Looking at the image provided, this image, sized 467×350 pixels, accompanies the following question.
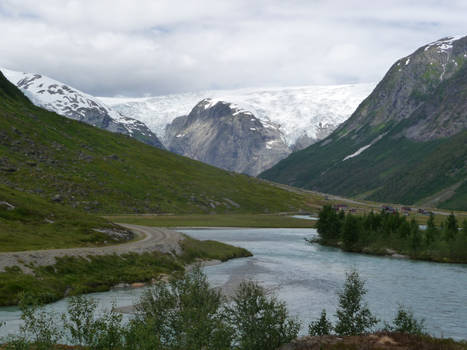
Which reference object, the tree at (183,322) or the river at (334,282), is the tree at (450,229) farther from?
the tree at (183,322)

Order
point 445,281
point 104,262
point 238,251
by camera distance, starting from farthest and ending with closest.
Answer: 1. point 238,251
2. point 445,281
3. point 104,262

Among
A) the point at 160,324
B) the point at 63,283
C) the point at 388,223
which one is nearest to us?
the point at 160,324

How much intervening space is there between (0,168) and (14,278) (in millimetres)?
123553

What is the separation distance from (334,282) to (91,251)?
123 ft

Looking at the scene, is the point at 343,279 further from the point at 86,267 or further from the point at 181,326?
the point at 181,326

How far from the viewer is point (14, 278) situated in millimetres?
60906

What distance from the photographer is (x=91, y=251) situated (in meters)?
79.1

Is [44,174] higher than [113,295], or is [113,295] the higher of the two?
[44,174]

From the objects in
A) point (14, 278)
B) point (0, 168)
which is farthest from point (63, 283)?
point (0, 168)

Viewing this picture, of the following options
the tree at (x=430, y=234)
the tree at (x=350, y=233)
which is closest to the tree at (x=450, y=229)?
the tree at (x=430, y=234)

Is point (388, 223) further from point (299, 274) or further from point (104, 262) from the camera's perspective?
point (104, 262)

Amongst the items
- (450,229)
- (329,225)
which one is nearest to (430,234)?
(450,229)

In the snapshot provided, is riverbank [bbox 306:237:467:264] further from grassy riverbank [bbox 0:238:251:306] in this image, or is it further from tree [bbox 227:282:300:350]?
tree [bbox 227:282:300:350]

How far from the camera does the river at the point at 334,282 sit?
2334 inches
